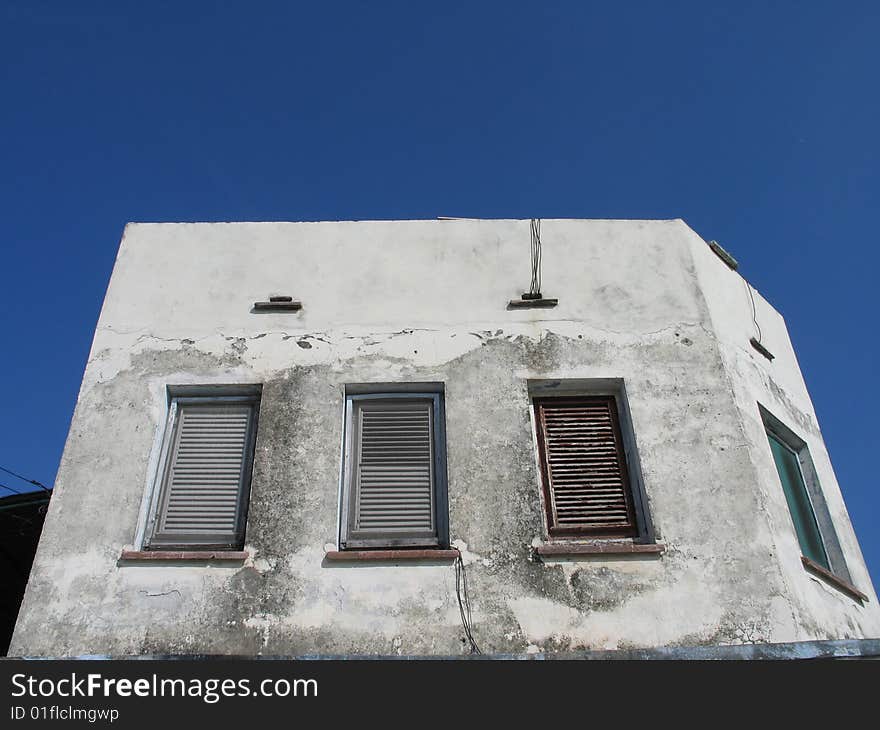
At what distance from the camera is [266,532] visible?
19.9ft

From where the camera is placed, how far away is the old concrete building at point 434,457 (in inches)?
224

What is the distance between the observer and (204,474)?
6.56 m

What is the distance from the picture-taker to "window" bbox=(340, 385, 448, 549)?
6.21 meters

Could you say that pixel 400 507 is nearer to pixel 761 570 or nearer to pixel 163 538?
pixel 163 538

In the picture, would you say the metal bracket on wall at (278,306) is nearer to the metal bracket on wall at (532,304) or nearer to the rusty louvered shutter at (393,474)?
the rusty louvered shutter at (393,474)

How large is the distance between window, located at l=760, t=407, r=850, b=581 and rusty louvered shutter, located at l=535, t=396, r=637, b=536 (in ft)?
4.78

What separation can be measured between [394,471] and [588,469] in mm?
1489

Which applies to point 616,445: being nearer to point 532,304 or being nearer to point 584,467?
point 584,467

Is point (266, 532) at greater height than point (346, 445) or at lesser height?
lesser

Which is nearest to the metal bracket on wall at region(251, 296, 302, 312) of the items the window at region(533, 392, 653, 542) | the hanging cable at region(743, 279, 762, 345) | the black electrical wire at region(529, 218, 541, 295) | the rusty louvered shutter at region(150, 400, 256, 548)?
the rusty louvered shutter at region(150, 400, 256, 548)
